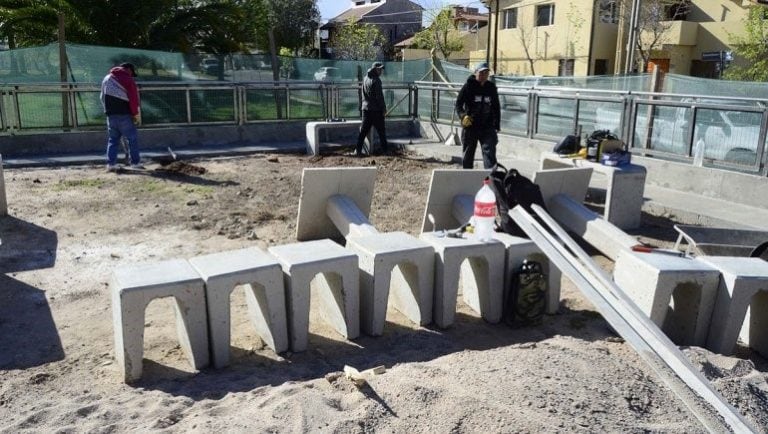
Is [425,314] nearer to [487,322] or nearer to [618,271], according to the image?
[487,322]

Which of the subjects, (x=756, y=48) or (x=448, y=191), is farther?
(x=756, y=48)

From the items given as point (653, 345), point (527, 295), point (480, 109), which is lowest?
point (527, 295)

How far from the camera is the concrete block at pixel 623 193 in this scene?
23.5ft

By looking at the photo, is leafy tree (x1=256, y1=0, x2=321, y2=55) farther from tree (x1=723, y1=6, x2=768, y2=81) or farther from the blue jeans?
the blue jeans

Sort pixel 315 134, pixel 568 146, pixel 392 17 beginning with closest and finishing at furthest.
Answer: pixel 568 146 < pixel 315 134 < pixel 392 17

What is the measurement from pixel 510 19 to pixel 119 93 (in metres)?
29.9

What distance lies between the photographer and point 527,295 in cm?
468

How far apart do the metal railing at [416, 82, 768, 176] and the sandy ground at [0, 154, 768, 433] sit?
83.5 inches

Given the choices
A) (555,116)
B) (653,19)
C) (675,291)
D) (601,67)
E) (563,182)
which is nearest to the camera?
(675,291)

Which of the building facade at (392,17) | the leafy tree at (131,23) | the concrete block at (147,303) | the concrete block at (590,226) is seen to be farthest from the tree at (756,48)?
the building facade at (392,17)

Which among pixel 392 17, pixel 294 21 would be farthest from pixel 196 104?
pixel 392 17

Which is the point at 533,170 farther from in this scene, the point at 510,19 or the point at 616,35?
the point at 510,19

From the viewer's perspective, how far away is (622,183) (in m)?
7.18

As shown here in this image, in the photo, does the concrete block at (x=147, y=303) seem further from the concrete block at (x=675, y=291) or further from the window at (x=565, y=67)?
the window at (x=565, y=67)
